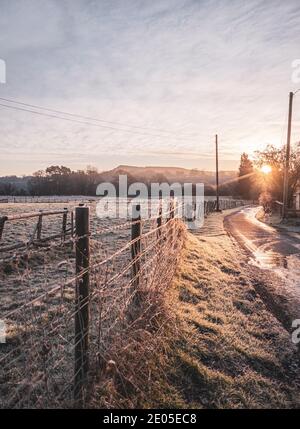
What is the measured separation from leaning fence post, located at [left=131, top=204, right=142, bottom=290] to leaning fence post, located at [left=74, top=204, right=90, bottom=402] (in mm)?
1311

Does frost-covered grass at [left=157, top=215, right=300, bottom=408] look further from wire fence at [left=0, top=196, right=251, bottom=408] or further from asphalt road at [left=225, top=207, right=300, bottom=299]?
asphalt road at [left=225, top=207, right=300, bottom=299]

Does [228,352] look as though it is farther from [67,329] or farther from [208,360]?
[67,329]

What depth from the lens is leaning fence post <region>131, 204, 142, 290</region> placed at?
4.09 m

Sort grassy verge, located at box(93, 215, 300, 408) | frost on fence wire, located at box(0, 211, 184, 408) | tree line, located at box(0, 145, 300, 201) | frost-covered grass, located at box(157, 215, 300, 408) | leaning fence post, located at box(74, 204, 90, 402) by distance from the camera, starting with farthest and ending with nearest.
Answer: tree line, located at box(0, 145, 300, 201), frost-covered grass, located at box(157, 215, 300, 408), grassy verge, located at box(93, 215, 300, 408), leaning fence post, located at box(74, 204, 90, 402), frost on fence wire, located at box(0, 211, 184, 408)

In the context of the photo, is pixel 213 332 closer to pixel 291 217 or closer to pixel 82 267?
pixel 82 267

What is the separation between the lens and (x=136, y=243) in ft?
13.9

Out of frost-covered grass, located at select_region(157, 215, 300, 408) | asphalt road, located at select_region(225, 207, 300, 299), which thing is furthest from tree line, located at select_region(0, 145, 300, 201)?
frost-covered grass, located at select_region(157, 215, 300, 408)

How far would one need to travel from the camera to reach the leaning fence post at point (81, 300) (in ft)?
8.81

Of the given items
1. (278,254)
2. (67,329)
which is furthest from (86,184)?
(67,329)
